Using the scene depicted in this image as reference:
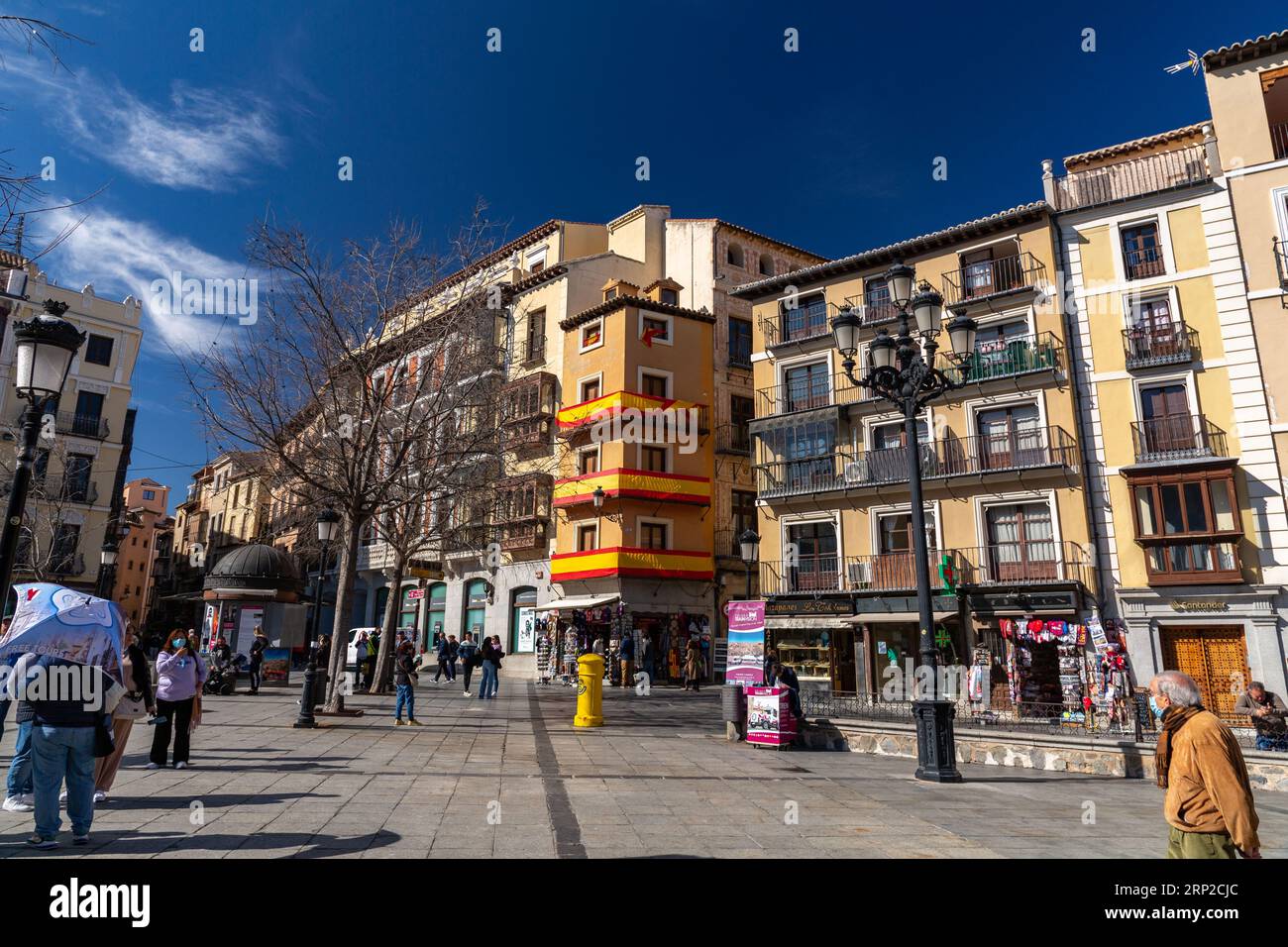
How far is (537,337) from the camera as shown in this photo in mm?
35844

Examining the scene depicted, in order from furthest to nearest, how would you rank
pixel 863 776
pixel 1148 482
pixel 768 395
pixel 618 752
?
pixel 768 395 → pixel 1148 482 → pixel 618 752 → pixel 863 776

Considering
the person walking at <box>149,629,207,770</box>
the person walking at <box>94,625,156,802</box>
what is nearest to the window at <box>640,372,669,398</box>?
the person walking at <box>149,629,207,770</box>

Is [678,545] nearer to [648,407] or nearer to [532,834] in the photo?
[648,407]

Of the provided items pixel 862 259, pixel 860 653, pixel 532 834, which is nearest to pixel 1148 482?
pixel 860 653

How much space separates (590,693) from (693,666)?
43.1 feet

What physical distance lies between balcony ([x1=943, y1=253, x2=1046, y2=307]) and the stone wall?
56.6ft

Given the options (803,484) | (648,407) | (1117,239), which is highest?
(1117,239)

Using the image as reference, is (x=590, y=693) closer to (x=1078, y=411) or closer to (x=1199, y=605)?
(x=1199, y=605)

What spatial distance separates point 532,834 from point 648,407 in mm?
26436

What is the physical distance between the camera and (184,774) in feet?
27.1

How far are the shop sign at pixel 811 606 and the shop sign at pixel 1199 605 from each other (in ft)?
30.2

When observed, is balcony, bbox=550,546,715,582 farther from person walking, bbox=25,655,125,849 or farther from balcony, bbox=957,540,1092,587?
person walking, bbox=25,655,125,849

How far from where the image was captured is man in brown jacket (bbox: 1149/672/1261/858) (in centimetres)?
363

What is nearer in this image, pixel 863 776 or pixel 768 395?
pixel 863 776
